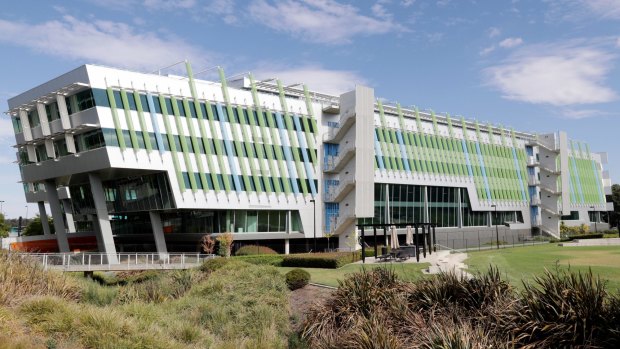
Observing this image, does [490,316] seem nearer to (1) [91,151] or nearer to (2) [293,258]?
(2) [293,258]

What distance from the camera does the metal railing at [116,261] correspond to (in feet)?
117

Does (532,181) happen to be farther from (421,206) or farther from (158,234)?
(158,234)

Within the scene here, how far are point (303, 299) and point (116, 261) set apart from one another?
62.2 feet

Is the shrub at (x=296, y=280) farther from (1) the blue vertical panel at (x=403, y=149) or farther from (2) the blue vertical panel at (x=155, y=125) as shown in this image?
(1) the blue vertical panel at (x=403, y=149)

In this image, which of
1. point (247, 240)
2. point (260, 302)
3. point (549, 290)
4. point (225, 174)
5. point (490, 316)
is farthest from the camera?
point (247, 240)

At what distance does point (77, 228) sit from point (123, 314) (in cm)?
6442

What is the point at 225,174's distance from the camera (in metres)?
51.3

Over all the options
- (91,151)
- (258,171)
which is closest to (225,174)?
(258,171)

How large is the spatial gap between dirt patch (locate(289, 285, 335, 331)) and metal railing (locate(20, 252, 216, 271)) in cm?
1708

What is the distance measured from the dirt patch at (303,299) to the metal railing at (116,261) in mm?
17080

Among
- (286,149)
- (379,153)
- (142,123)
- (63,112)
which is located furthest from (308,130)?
(63,112)

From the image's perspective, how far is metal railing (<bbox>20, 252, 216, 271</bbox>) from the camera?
3570cm

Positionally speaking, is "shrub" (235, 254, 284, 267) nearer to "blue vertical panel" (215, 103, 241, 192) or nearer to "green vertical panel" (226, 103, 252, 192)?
"blue vertical panel" (215, 103, 241, 192)

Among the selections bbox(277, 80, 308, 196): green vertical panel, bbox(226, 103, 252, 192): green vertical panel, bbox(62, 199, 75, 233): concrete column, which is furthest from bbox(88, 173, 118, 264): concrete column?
bbox(62, 199, 75, 233): concrete column
